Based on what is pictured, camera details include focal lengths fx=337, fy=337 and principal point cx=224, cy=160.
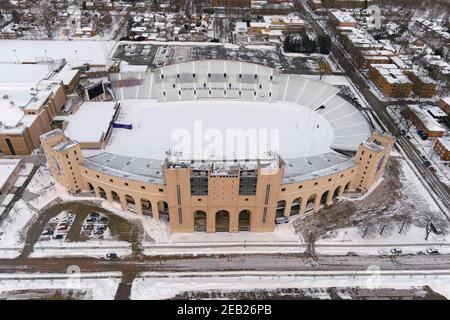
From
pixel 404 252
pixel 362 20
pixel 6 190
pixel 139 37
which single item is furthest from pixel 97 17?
pixel 404 252

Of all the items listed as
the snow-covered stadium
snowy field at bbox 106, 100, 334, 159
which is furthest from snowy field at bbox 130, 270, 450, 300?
snowy field at bbox 106, 100, 334, 159

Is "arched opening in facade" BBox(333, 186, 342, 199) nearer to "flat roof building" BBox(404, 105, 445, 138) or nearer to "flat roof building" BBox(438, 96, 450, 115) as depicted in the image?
"flat roof building" BBox(404, 105, 445, 138)

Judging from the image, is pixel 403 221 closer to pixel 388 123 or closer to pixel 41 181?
pixel 388 123

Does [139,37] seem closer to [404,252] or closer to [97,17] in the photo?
[97,17]

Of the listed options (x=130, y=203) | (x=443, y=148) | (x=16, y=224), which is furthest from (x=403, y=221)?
(x=16, y=224)

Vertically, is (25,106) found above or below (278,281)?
above

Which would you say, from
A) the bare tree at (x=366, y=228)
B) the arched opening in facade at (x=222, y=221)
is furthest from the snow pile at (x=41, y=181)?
the bare tree at (x=366, y=228)
